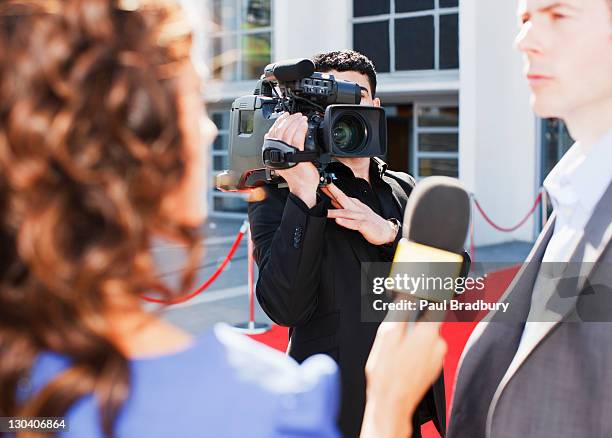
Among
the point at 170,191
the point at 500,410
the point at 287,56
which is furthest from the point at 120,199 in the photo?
the point at 287,56

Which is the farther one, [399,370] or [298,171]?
[298,171]

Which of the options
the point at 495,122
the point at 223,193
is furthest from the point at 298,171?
the point at 223,193

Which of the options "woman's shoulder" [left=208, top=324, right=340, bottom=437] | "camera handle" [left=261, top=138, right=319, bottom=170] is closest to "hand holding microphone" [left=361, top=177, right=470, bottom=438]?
"woman's shoulder" [left=208, top=324, right=340, bottom=437]

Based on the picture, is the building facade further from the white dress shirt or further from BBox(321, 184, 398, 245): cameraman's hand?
the white dress shirt

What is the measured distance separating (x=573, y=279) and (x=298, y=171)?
3.39 feet

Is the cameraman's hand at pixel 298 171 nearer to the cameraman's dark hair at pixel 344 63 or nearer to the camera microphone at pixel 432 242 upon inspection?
the cameraman's dark hair at pixel 344 63

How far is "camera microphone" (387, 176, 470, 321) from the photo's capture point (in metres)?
0.96

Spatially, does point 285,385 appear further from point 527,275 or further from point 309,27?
point 309,27

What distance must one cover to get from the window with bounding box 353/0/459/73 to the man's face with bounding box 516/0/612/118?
10.5m

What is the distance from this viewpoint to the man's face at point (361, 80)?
2.36 m

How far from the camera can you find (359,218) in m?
2.04

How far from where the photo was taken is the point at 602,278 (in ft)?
3.46

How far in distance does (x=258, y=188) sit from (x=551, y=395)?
1.31 m

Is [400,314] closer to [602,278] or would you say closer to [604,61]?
[602,278]
